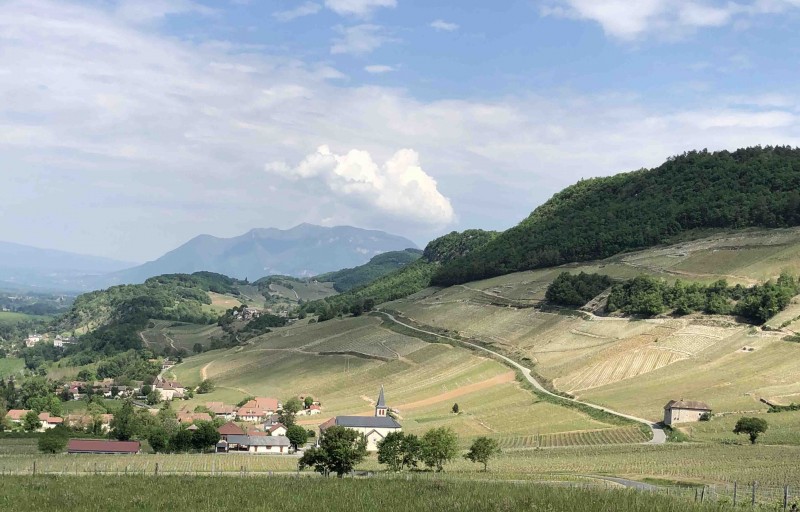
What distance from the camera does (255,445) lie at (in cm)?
8756

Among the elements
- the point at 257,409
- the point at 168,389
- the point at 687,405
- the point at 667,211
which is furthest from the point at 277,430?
the point at 667,211

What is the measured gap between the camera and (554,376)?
335 feet

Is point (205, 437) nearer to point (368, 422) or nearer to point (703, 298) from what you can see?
point (368, 422)

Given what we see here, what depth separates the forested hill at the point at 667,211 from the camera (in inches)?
6024

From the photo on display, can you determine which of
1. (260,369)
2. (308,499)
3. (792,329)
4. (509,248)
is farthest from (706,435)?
(509,248)

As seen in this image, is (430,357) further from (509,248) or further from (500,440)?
(509,248)

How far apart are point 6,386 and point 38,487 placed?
408 ft

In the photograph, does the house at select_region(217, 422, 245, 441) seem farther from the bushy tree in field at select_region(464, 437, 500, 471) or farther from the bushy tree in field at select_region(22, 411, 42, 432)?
the bushy tree in field at select_region(464, 437, 500, 471)

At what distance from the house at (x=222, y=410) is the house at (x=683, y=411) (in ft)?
201

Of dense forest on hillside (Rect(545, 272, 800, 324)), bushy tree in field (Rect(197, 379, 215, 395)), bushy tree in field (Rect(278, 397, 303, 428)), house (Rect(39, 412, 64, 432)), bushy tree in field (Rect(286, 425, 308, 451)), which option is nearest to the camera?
bushy tree in field (Rect(286, 425, 308, 451))

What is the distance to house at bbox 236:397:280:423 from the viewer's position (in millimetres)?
107438

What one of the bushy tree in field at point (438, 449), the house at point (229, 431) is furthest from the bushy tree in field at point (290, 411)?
the bushy tree in field at point (438, 449)

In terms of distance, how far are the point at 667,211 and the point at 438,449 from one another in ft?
398

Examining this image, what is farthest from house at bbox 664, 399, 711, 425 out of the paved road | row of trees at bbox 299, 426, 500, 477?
row of trees at bbox 299, 426, 500, 477
